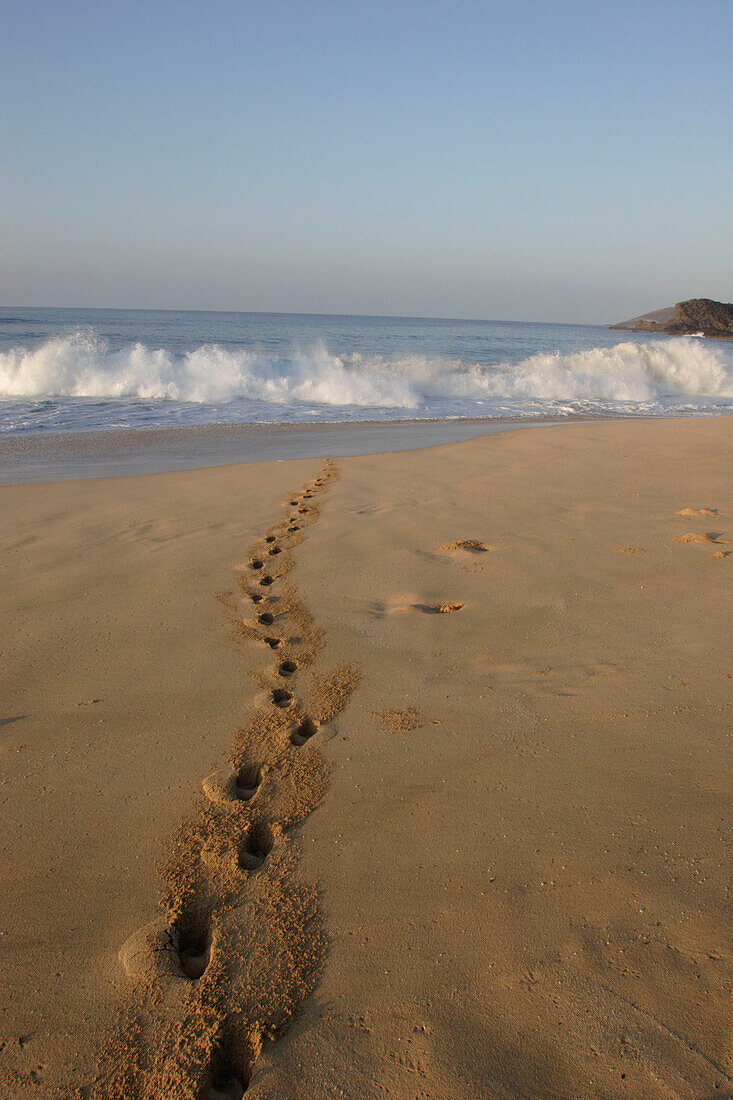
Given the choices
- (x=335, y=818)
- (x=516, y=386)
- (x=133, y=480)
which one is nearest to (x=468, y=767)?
(x=335, y=818)

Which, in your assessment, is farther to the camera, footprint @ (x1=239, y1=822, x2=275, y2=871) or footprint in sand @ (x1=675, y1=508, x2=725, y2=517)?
footprint in sand @ (x1=675, y1=508, x2=725, y2=517)

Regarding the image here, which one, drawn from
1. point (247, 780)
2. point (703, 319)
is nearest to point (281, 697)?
point (247, 780)

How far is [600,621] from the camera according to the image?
3129 mm

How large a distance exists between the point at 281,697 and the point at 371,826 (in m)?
0.84

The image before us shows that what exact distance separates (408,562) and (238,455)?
5.01 m

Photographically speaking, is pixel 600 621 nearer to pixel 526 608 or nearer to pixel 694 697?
pixel 526 608

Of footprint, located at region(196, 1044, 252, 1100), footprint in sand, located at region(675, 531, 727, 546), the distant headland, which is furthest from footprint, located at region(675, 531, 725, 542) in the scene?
the distant headland

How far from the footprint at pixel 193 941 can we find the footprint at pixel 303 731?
744mm

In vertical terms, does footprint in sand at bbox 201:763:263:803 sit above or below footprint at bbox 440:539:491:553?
below

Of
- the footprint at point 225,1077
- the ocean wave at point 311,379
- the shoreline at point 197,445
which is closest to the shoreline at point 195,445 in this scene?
the shoreline at point 197,445

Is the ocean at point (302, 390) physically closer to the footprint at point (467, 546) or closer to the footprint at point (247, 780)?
the footprint at point (467, 546)

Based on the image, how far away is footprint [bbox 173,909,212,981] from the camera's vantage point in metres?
1.52

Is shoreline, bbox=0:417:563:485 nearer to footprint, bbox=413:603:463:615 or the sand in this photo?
the sand

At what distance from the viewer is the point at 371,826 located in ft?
6.23
